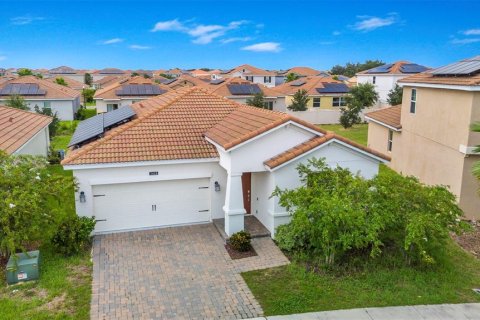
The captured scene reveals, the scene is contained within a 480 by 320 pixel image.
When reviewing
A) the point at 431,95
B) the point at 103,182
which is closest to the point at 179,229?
the point at 103,182

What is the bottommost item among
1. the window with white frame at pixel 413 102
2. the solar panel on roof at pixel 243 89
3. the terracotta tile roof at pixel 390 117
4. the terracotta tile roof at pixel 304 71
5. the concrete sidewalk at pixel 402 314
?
the concrete sidewalk at pixel 402 314

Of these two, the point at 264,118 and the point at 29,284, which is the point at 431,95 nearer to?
the point at 264,118

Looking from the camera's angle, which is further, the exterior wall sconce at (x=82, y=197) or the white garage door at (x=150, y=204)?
the white garage door at (x=150, y=204)

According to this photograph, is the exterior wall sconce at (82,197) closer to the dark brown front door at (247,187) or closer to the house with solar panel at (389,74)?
the dark brown front door at (247,187)

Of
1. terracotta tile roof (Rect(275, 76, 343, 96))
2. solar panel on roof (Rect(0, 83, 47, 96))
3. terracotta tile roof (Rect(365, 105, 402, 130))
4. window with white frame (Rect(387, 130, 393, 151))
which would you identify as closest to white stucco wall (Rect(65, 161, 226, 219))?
terracotta tile roof (Rect(365, 105, 402, 130))

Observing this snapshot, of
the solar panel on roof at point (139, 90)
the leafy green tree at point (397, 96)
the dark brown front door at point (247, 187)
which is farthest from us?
the solar panel on roof at point (139, 90)

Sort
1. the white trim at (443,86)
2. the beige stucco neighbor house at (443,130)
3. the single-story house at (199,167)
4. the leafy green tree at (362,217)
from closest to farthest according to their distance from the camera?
the leafy green tree at (362,217)
the single-story house at (199,167)
the white trim at (443,86)
the beige stucco neighbor house at (443,130)

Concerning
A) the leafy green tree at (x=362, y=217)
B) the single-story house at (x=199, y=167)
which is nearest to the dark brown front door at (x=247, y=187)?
the single-story house at (x=199, y=167)

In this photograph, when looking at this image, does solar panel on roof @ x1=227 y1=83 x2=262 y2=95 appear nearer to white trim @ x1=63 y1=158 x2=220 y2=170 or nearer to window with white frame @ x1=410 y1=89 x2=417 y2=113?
window with white frame @ x1=410 y1=89 x2=417 y2=113
